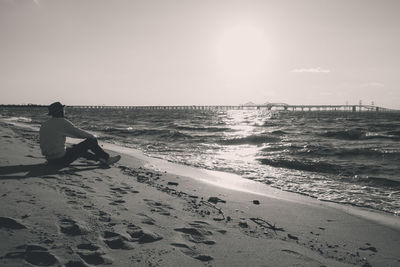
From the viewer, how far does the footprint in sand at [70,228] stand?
334cm

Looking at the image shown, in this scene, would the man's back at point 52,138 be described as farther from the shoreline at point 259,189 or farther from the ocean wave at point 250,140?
the ocean wave at point 250,140

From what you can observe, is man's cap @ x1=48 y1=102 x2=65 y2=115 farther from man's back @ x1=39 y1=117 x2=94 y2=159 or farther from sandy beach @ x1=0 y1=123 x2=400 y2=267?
sandy beach @ x1=0 y1=123 x2=400 y2=267

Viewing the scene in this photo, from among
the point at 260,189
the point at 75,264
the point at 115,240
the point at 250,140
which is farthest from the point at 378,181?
the point at 250,140

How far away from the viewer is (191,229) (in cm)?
399

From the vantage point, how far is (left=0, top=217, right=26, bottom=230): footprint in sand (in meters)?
3.26

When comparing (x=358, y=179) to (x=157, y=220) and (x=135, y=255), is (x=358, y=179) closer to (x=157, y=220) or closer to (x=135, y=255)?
(x=157, y=220)

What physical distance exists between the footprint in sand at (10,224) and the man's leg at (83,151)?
418cm

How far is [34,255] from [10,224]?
2.50 ft

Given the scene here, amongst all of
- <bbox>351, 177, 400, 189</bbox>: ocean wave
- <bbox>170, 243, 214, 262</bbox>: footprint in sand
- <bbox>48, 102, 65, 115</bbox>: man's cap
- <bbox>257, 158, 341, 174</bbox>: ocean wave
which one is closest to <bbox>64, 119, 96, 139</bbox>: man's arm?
<bbox>48, 102, 65, 115</bbox>: man's cap

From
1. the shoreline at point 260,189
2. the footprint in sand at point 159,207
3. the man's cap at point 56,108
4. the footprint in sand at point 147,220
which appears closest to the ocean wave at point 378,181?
the shoreline at point 260,189

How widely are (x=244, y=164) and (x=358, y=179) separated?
375cm

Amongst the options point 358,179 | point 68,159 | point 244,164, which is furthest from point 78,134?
point 358,179

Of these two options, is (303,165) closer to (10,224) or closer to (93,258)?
(93,258)

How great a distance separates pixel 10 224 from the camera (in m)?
3.31
